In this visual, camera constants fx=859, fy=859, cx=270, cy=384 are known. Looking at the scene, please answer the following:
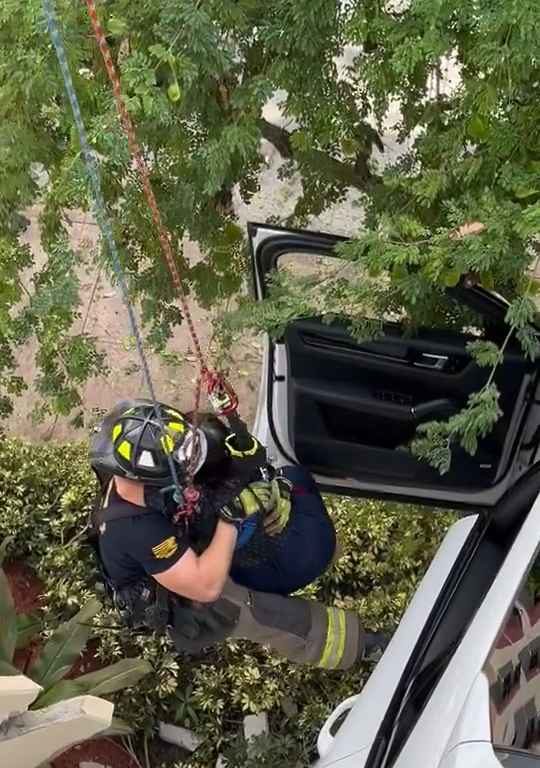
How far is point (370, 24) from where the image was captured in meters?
2.42

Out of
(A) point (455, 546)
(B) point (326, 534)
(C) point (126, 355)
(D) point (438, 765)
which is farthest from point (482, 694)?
(C) point (126, 355)

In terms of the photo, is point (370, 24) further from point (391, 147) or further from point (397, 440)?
point (397, 440)

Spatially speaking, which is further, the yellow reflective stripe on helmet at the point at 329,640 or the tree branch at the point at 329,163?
the yellow reflective stripe on helmet at the point at 329,640

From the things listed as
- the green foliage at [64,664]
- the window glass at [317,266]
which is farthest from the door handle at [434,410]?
the green foliage at [64,664]

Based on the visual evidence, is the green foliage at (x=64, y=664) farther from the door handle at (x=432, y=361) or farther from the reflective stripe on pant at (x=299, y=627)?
the door handle at (x=432, y=361)

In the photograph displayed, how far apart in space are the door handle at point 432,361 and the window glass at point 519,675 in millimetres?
1000

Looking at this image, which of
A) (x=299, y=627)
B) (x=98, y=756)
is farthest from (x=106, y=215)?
(x=98, y=756)

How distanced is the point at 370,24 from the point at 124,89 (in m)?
0.72

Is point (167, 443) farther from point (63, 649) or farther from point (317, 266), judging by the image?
point (63, 649)

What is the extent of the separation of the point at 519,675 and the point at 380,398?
49.4 inches

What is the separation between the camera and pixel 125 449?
93.2 inches

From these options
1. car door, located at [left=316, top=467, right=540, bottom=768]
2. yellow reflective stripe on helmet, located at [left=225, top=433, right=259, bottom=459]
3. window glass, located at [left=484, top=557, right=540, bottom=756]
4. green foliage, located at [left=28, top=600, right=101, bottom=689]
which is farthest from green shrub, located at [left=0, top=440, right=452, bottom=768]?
window glass, located at [left=484, top=557, right=540, bottom=756]

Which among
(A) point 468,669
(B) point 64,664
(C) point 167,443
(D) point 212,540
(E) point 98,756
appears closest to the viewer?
(A) point 468,669

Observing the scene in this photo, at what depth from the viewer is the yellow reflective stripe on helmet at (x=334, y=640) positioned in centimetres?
315
